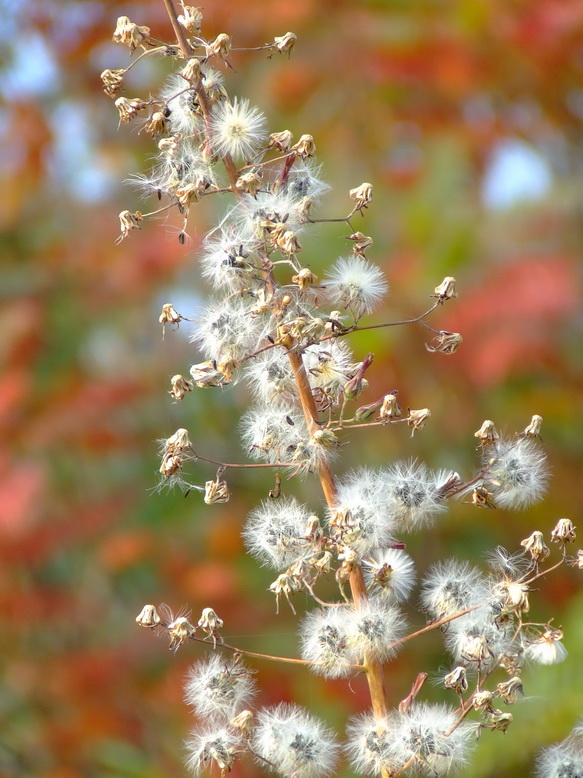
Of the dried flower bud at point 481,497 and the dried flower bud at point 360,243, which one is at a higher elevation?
the dried flower bud at point 360,243

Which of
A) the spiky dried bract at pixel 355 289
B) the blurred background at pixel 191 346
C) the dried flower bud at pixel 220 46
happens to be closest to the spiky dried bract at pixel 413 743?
the spiky dried bract at pixel 355 289

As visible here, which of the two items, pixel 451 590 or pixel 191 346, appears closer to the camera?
pixel 451 590

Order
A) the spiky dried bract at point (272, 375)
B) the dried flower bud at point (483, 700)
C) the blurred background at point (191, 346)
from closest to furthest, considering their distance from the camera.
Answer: the dried flower bud at point (483, 700) < the spiky dried bract at point (272, 375) < the blurred background at point (191, 346)

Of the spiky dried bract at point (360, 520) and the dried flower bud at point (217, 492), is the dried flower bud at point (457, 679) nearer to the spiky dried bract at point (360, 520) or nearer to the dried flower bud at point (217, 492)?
the spiky dried bract at point (360, 520)

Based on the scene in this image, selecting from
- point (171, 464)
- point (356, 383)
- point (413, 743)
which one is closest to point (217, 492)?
point (171, 464)

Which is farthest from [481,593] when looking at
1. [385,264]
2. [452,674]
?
[385,264]

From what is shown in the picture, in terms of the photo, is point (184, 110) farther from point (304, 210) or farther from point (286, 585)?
point (286, 585)
